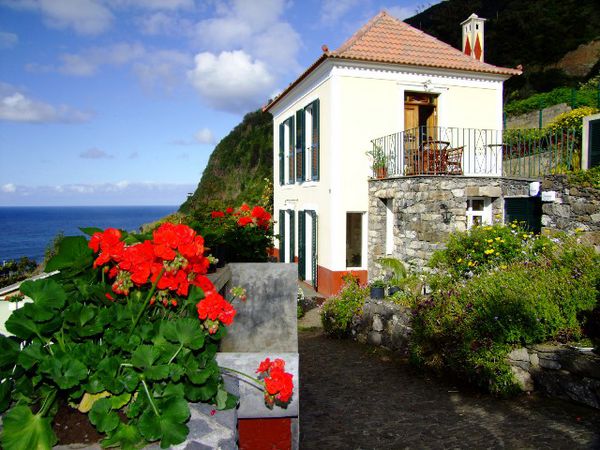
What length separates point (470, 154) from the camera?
12.8 m

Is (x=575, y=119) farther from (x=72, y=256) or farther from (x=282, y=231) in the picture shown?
(x=72, y=256)

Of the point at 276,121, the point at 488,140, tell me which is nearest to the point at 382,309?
the point at 488,140

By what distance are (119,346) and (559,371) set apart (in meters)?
4.70

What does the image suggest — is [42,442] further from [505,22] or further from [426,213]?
[505,22]

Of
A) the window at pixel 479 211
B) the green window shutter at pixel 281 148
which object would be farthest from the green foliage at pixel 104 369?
the green window shutter at pixel 281 148

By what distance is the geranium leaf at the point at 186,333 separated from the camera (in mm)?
1905

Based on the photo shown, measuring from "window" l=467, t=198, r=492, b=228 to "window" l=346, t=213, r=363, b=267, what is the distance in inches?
107

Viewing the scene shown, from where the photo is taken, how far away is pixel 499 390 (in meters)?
5.30

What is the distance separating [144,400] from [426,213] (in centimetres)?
910

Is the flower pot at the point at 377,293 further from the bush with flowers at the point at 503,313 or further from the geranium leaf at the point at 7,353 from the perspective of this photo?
the geranium leaf at the point at 7,353

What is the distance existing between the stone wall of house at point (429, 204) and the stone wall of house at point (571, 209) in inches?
34.7

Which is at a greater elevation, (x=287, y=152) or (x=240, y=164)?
(x=240, y=164)

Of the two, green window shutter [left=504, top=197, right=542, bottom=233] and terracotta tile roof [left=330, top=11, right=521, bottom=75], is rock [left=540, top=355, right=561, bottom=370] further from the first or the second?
terracotta tile roof [left=330, top=11, right=521, bottom=75]

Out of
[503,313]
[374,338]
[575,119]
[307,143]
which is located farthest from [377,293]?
[575,119]
